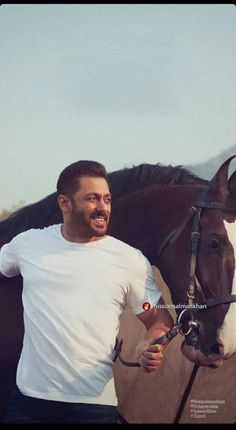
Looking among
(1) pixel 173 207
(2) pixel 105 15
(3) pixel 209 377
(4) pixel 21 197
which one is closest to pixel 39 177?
(4) pixel 21 197

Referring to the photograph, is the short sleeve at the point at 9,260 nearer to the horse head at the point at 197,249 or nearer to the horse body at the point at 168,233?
the horse body at the point at 168,233

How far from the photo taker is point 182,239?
284 cm

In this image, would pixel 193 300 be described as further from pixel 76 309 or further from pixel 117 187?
pixel 117 187

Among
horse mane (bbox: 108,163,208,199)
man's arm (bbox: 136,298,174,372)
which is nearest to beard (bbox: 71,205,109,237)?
horse mane (bbox: 108,163,208,199)

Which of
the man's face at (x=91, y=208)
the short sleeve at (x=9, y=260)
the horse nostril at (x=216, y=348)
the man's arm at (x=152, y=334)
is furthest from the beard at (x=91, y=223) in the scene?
the horse nostril at (x=216, y=348)

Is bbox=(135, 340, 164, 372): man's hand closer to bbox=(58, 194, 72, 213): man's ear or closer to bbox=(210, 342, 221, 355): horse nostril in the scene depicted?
bbox=(210, 342, 221, 355): horse nostril

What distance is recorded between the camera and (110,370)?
276cm

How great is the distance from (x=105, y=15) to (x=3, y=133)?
0.83 meters

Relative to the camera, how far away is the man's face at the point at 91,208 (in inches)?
110

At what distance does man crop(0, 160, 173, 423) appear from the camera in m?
2.69

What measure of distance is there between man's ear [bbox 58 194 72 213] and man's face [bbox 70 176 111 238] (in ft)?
0.15

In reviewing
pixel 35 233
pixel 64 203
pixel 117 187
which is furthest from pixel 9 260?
A: pixel 117 187

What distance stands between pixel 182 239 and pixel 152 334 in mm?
489

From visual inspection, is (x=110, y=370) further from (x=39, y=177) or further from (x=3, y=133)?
(x=3, y=133)
